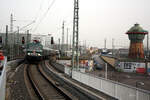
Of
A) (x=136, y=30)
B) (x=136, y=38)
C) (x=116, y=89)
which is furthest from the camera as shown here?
Result: (x=136, y=38)

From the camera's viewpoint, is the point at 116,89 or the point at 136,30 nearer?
the point at 116,89

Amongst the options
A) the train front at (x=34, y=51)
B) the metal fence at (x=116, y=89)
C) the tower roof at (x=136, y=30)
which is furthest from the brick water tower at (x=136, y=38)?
the metal fence at (x=116, y=89)

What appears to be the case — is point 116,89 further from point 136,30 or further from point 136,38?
point 136,38

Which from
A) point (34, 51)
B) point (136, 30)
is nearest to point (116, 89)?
point (34, 51)

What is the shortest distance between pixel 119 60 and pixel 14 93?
119 ft

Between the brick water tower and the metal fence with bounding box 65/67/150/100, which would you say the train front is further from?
the brick water tower

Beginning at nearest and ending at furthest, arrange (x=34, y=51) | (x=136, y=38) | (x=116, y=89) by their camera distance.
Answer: (x=116, y=89)
(x=34, y=51)
(x=136, y=38)

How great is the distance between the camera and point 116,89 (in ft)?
29.9

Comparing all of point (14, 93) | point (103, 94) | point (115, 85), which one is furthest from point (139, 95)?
point (14, 93)

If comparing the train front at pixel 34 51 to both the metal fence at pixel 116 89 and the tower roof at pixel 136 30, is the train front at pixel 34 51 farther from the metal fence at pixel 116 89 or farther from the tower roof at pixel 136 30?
the tower roof at pixel 136 30

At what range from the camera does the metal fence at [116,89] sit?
23.6 feet

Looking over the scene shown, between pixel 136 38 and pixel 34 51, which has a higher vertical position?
pixel 136 38

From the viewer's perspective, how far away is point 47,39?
3292 inches

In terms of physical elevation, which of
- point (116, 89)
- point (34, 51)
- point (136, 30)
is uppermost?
point (136, 30)
